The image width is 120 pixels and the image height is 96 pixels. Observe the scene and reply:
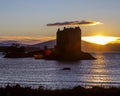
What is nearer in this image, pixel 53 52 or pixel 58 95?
pixel 58 95

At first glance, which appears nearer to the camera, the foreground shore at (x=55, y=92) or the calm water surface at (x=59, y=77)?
the foreground shore at (x=55, y=92)

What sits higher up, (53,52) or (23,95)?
(23,95)

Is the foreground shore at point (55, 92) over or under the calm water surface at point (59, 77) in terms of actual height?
over

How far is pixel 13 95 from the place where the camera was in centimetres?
2341

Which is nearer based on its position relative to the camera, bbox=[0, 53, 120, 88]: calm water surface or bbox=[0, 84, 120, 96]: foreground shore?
bbox=[0, 84, 120, 96]: foreground shore

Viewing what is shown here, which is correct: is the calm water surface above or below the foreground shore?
below

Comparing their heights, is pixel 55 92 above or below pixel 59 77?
above

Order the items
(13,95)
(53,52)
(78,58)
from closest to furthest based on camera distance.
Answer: (13,95) < (78,58) < (53,52)

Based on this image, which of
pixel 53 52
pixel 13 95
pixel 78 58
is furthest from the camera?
pixel 53 52

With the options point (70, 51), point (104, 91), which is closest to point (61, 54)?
point (70, 51)

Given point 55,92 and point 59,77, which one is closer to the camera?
point 55,92

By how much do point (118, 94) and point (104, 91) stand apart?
3.47ft

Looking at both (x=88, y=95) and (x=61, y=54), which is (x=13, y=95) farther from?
(x=61, y=54)

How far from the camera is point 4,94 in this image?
24.0m
